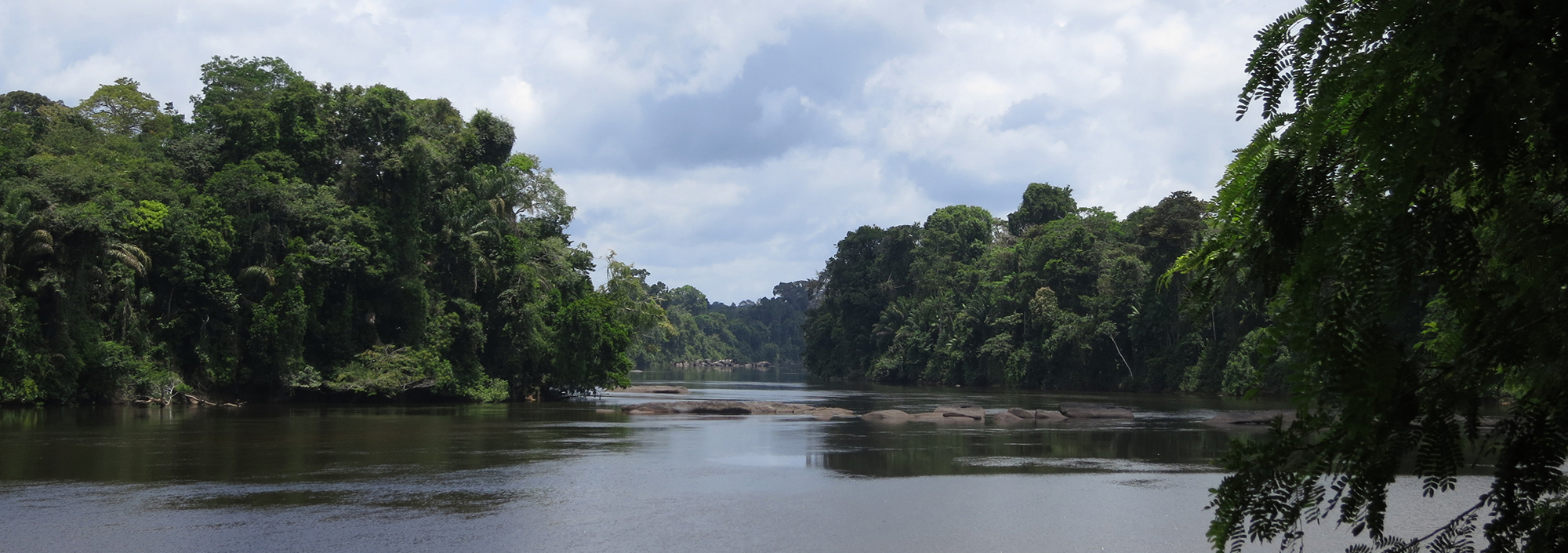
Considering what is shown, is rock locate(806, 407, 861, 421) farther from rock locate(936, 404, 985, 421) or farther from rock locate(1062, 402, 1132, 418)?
rock locate(1062, 402, 1132, 418)

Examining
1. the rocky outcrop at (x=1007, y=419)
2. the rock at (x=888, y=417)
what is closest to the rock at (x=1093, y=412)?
the rocky outcrop at (x=1007, y=419)

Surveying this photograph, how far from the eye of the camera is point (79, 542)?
1106 cm

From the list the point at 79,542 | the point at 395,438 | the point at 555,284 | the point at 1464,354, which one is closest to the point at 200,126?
the point at 555,284

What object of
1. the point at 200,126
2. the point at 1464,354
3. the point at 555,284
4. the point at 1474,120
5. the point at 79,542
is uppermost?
the point at 200,126

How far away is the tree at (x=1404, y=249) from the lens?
253cm

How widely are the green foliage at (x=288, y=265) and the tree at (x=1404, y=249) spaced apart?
37532 mm

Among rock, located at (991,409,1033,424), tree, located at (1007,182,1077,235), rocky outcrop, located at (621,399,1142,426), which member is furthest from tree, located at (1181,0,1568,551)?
tree, located at (1007,182,1077,235)

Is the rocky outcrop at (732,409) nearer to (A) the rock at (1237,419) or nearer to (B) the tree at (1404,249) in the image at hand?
(A) the rock at (1237,419)

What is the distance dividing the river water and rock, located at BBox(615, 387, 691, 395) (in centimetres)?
2212

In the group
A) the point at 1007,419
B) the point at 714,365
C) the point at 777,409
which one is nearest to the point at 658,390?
the point at 777,409

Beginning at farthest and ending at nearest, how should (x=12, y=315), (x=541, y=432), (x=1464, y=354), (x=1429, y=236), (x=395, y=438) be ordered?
(x=12, y=315) < (x=541, y=432) < (x=395, y=438) < (x=1464, y=354) < (x=1429, y=236)

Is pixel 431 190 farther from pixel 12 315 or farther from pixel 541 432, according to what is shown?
pixel 541 432

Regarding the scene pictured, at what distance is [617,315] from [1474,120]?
4642 cm

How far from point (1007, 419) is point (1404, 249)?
99.8ft
